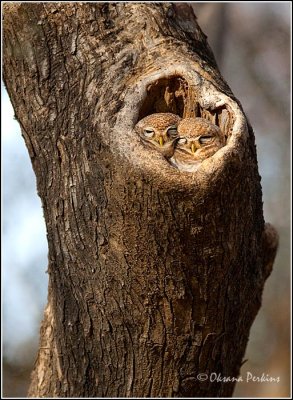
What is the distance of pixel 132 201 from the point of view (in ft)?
5.62

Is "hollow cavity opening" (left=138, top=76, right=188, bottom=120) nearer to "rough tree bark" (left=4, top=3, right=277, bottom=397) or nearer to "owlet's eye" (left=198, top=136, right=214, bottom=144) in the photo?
"rough tree bark" (left=4, top=3, right=277, bottom=397)

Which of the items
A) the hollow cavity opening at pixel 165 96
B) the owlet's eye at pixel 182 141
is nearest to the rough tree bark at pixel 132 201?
the hollow cavity opening at pixel 165 96

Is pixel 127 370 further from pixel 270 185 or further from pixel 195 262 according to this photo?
pixel 270 185

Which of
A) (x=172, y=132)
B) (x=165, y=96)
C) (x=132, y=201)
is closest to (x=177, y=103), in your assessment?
(x=165, y=96)

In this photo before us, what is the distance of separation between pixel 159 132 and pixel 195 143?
0.29 ft

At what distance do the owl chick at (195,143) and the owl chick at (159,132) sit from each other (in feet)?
0.06

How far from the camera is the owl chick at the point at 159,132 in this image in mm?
1708

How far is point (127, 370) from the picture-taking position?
1.99 meters

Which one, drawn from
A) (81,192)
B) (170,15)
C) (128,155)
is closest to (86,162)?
(81,192)

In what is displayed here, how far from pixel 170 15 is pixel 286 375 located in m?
4.86

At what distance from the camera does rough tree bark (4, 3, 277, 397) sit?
5.63ft

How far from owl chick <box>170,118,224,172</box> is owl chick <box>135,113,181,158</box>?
0.02 metres

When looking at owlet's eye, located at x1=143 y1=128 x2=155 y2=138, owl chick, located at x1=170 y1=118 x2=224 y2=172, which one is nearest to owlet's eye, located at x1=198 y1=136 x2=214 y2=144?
owl chick, located at x1=170 y1=118 x2=224 y2=172

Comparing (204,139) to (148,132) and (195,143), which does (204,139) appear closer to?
(195,143)
